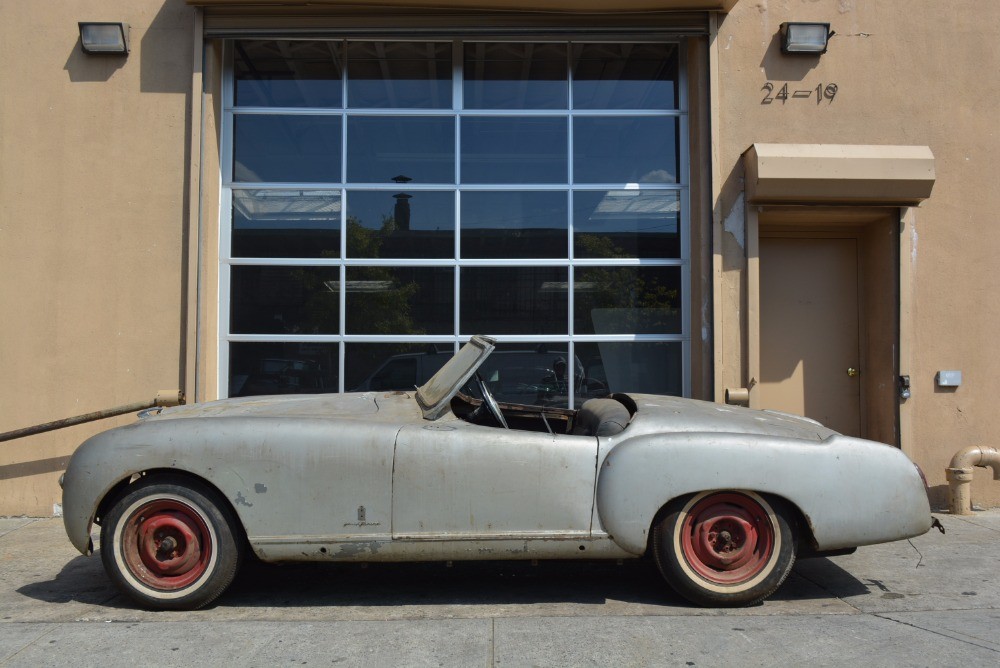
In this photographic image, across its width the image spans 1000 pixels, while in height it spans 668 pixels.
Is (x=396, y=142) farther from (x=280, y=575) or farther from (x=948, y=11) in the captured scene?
(x=948, y=11)

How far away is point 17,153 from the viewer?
22.4 feet

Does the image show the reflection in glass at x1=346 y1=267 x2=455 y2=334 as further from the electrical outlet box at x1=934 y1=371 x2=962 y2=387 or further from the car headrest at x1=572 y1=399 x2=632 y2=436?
the electrical outlet box at x1=934 y1=371 x2=962 y2=387

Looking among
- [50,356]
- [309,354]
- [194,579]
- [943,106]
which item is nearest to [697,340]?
[943,106]

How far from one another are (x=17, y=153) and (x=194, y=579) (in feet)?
15.0

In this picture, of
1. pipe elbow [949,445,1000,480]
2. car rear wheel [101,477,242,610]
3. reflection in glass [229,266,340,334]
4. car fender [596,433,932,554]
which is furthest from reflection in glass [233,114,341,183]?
pipe elbow [949,445,1000,480]

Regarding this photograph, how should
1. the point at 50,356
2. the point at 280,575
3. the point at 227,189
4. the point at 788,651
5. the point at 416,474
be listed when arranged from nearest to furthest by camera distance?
the point at 788,651 < the point at 416,474 < the point at 280,575 < the point at 50,356 < the point at 227,189

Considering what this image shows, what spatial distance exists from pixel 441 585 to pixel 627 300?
3.45 m

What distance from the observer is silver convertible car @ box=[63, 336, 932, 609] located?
4086 mm

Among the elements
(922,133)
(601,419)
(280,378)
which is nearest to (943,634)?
(601,419)

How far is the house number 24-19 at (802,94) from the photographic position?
7027 millimetres

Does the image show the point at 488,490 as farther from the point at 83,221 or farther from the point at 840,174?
the point at 83,221

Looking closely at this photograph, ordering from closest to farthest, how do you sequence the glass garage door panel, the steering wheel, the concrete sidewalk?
the concrete sidewalk < the steering wheel < the glass garage door panel

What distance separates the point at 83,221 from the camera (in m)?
6.81

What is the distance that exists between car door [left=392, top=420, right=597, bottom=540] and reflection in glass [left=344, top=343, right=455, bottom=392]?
2943 millimetres
